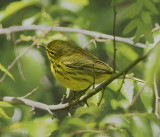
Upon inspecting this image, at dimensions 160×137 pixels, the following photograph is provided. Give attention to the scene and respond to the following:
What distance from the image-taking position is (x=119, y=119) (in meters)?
1.44

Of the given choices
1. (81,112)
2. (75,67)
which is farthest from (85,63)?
(81,112)


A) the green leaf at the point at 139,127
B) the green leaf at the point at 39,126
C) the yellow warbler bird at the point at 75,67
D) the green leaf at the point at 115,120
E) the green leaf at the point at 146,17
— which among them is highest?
the green leaf at the point at 146,17

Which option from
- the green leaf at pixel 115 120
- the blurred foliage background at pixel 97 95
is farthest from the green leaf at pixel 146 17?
the green leaf at pixel 115 120

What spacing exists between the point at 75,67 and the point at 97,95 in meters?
0.48

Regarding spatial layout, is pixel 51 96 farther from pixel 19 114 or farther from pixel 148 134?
pixel 148 134

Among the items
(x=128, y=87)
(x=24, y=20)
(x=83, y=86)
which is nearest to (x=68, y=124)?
(x=128, y=87)

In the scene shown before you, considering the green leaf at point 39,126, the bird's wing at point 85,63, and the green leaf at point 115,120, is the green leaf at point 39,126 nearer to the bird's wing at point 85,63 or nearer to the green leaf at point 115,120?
the bird's wing at point 85,63

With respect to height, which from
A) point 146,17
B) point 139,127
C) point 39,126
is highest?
point 146,17

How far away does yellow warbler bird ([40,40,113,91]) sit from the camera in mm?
2365

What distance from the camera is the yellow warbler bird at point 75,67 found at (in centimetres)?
237

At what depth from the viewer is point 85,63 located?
2.52 m

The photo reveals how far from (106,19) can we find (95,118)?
2604 millimetres

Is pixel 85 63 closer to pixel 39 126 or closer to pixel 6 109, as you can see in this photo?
pixel 39 126

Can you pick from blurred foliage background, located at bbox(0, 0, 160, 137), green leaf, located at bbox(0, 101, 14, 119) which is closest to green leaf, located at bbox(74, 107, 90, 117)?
blurred foliage background, located at bbox(0, 0, 160, 137)
